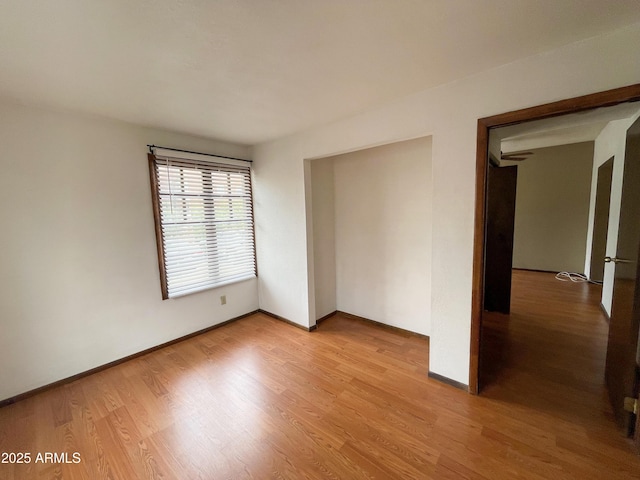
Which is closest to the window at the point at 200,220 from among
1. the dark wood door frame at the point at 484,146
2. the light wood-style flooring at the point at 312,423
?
the light wood-style flooring at the point at 312,423

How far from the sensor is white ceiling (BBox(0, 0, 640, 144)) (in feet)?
3.77

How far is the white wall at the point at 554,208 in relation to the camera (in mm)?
5184

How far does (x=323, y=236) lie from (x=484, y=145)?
2.06 meters

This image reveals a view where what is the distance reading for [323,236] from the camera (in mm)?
3396

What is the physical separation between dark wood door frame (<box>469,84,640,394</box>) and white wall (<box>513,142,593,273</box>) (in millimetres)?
5254

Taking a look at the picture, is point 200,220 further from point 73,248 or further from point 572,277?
point 572,277

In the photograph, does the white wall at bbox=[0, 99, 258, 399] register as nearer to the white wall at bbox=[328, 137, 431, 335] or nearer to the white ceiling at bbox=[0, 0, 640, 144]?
the white ceiling at bbox=[0, 0, 640, 144]

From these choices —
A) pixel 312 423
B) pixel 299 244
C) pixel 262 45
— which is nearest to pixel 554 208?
pixel 299 244

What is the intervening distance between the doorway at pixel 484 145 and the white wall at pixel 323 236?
1.79 metres

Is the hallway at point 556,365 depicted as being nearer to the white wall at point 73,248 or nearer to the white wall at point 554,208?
the white wall at point 554,208

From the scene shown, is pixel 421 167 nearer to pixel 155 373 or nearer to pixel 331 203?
pixel 331 203

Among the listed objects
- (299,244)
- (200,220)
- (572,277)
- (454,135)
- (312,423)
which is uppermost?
(454,135)

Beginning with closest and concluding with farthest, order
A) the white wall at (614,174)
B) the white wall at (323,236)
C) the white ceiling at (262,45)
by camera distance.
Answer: the white ceiling at (262,45) → the white wall at (614,174) → the white wall at (323,236)

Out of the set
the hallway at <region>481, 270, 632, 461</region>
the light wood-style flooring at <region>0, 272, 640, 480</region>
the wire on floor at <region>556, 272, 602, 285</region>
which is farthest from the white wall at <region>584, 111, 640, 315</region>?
the wire on floor at <region>556, 272, 602, 285</region>
